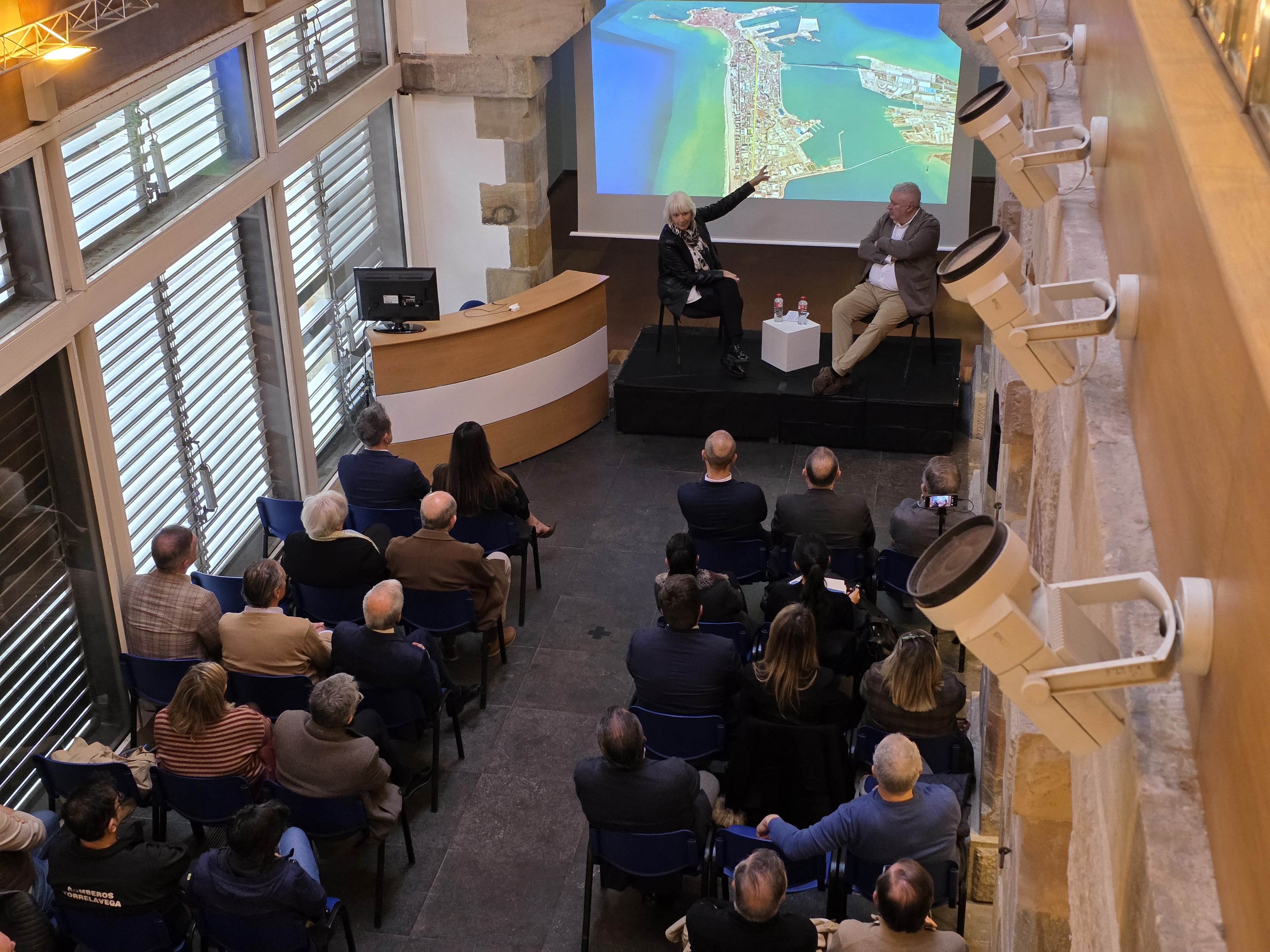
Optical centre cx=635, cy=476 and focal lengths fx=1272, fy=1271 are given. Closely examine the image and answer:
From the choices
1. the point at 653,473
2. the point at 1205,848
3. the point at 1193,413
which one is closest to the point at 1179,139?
the point at 1193,413

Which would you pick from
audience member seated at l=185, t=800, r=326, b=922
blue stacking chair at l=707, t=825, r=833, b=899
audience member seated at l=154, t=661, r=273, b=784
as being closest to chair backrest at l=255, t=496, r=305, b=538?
audience member seated at l=154, t=661, r=273, b=784

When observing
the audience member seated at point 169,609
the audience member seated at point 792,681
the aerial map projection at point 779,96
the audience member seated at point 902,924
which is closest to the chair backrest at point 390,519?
the audience member seated at point 169,609

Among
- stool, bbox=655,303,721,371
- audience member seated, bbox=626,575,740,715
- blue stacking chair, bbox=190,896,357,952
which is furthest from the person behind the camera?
stool, bbox=655,303,721,371

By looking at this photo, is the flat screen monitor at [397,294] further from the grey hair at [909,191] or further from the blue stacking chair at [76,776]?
the blue stacking chair at [76,776]

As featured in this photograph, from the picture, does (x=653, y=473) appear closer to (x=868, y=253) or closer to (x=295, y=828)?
(x=868, y=253)

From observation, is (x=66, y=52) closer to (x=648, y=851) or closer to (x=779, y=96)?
(x=648, y=851)

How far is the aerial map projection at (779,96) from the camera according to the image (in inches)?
402

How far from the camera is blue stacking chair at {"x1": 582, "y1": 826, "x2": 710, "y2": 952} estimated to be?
14.3 feet

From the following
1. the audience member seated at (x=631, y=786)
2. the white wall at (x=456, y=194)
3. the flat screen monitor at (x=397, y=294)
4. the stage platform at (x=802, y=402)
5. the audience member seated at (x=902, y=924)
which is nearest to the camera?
the audience member seated at (x=902, y=924)

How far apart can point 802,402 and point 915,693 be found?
3864 millimetres

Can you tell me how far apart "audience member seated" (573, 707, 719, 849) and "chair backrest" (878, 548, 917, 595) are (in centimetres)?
199

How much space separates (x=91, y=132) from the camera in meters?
5.29

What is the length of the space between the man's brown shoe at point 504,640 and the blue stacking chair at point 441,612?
359 millimetres

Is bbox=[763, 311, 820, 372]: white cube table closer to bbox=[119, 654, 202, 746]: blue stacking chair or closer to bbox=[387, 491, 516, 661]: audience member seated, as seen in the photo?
bbox=[387, 491, 516, 661]: audience member seated
